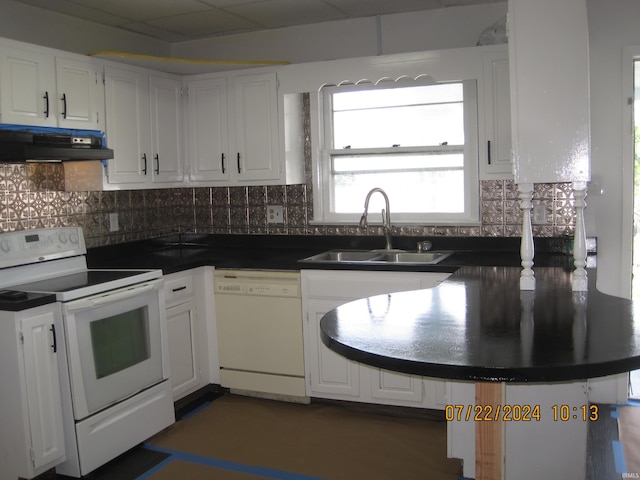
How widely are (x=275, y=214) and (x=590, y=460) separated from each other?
8.30 feet

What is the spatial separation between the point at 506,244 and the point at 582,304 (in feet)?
5.65

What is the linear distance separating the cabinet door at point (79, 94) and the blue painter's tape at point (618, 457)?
3.27 metres

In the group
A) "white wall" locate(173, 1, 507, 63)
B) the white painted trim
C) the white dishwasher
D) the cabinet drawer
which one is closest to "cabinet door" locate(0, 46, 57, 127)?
the cabinet drawer

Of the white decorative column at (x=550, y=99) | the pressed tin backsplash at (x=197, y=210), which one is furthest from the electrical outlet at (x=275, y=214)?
the white decorative column at (x=550, y=99)

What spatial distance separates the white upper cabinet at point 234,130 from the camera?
4.13m

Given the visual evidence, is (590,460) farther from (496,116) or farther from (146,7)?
(146,7)

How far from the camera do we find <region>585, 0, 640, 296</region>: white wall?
142 inches

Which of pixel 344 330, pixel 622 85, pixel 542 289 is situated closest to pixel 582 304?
pixel 542 289

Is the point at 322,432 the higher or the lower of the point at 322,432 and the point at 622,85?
the lower

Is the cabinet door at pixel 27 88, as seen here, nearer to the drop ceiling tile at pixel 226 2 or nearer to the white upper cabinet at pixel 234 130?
the drop ceiling tile at pixel 226 2

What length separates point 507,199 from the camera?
153 inches

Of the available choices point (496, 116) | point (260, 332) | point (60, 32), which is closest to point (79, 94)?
point (60, 32)

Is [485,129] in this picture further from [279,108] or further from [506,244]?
[279,108]

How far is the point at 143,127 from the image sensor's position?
4012 mm
